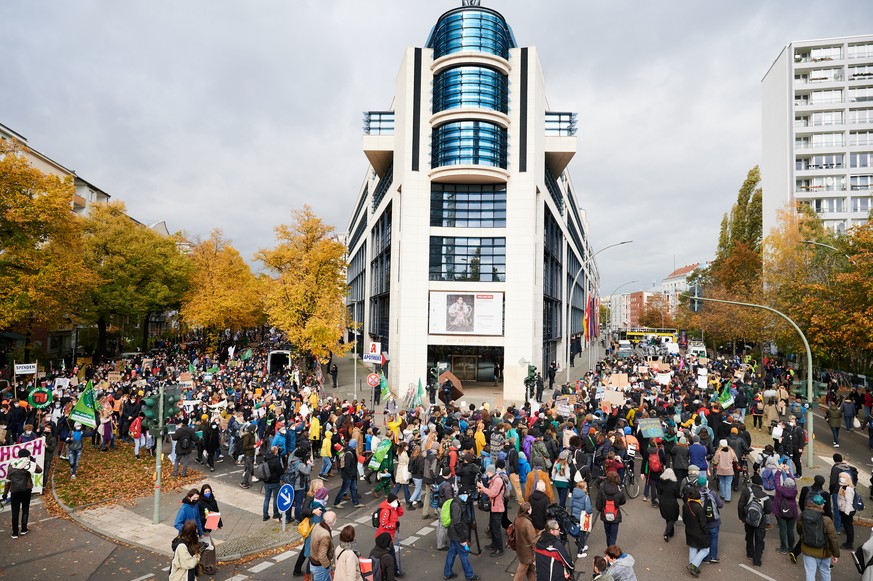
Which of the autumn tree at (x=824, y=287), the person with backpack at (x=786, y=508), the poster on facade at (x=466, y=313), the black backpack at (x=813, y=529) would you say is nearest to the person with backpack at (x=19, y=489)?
the black backpack at (x=813, y=529)

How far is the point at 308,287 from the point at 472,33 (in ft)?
66.4

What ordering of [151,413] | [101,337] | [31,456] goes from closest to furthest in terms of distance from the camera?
[151,413]
[31,456]
[101,337]

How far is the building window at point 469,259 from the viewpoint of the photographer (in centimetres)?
A: 3338

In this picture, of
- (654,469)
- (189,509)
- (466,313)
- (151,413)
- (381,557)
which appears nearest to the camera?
(381,557)

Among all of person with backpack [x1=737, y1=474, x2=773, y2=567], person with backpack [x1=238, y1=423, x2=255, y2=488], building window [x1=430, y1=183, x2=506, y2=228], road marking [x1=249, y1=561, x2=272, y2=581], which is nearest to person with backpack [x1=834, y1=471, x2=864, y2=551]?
person with backpack [x1=737, y1=474, x2=773, y2=567]

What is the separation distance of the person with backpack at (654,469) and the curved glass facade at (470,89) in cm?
2545

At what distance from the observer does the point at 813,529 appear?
7.76 meters

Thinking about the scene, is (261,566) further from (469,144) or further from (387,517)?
(469,144)

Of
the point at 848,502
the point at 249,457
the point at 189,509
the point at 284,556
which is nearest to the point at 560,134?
the point at 249,457

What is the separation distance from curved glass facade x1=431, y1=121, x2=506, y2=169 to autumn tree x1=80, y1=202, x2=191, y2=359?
29259 mm

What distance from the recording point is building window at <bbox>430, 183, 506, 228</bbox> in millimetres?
33812

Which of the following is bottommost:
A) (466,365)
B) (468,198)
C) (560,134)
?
(466,365)

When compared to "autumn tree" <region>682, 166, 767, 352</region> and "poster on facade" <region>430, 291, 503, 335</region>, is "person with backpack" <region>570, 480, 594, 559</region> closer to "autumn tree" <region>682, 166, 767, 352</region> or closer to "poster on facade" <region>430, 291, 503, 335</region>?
"poster on facade" <region>430, 291, 503, 335</region>

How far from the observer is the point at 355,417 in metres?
16.8
